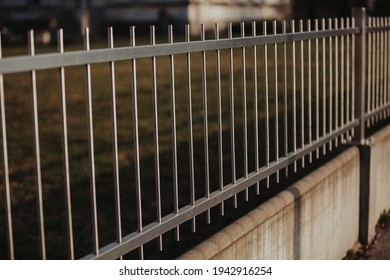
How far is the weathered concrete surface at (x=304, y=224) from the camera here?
14.9ft

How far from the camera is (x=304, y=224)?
5.58 m

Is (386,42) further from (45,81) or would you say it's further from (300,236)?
(45,81)

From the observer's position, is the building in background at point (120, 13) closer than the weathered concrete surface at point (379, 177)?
No

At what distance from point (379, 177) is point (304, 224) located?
2.08m

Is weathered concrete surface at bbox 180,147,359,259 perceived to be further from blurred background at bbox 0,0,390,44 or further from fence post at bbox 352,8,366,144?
blurred background at bbox 0,0,390,44

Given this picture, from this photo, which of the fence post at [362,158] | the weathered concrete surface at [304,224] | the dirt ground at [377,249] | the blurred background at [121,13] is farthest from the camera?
the blurred background at [121,13]

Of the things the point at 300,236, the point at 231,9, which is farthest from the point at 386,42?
the point at 231,9

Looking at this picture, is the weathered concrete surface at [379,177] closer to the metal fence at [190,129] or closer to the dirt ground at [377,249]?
the dirt ground at [377,249]

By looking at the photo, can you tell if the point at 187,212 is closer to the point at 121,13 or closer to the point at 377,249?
the point at 377,249

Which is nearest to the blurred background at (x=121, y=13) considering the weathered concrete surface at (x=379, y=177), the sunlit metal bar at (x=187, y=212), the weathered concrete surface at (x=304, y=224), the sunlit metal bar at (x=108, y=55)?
the weathered concrete surface at (x=379, y=177)

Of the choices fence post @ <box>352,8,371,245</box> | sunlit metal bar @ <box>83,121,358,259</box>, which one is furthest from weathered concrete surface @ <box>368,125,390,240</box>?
sunlit metal bar @ <box>83,121,358,259</box>

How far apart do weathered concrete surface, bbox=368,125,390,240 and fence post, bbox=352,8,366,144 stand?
155 millimetres

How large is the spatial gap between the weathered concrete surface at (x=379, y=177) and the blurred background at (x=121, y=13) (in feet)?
118
